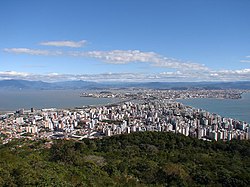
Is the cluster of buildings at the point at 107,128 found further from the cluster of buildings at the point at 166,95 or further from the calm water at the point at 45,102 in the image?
the cluster of buildings at the point at 166,95

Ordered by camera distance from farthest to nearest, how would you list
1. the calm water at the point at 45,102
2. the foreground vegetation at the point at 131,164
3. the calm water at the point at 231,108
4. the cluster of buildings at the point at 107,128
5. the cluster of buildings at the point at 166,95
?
1. the cluster of buildings at the point at 166,95
2. the calm water at the point at 45,102
3. the calm water at the point at 231,108
4. the cluster of buildings at the point at 107,128
5. the foreground vegetation at the point at 131,164

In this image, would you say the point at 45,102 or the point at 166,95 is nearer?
the point at 45,102

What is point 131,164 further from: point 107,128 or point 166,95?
point 166,95

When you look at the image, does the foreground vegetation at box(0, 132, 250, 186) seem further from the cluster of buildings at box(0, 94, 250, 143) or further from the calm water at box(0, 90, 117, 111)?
the calm water at box(0, 90, 117, 111)

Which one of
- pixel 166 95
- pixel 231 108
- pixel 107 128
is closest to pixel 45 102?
pixel 107 128

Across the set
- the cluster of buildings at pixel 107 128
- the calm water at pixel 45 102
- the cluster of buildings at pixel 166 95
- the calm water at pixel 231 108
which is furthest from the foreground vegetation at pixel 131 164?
the cluster of buildings at pixel 166 95

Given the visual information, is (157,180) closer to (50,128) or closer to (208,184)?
(208,184)

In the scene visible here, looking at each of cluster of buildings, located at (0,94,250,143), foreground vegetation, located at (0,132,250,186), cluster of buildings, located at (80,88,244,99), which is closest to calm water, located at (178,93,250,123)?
cluster of buildings, located at (0,94,250,143)

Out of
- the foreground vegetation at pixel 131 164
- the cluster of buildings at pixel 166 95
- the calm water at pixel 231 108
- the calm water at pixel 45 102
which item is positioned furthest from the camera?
the cluster of buildings at pixel 166 95
